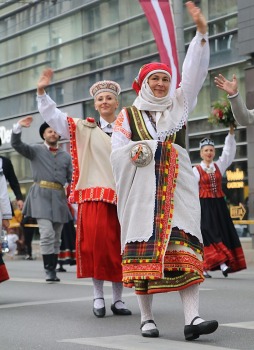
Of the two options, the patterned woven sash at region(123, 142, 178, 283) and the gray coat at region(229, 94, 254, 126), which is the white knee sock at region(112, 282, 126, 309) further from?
the gray coat at region(229, 94, 254, 126)

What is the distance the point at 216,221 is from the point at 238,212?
732 centimetres

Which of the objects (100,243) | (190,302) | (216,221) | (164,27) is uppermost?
(164,27)

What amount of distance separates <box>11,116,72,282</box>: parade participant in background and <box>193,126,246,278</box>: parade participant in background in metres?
1.89

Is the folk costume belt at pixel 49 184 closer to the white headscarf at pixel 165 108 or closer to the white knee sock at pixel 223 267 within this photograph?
the white knee sock at pixel 223 267

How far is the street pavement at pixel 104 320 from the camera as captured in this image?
6.57 m

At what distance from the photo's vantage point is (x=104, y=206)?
8.55 metres

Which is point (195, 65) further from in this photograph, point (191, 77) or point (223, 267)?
point (223, 267)

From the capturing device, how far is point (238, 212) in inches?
811

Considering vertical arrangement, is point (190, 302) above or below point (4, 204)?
below

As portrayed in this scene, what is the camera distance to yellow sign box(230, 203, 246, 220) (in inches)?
802

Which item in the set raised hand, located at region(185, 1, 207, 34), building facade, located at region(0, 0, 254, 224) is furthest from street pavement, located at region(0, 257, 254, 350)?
building facade, located at region(0, 0, 254, 224)

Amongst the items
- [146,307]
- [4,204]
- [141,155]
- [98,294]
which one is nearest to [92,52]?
[4,204]

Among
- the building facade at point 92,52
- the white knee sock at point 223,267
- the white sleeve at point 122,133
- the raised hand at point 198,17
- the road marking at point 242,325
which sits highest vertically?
the building facade at point 92,52

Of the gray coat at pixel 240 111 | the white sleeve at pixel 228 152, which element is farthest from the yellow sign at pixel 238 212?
the gray coat at pixel 240 111
